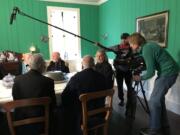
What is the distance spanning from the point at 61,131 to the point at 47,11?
153 inches

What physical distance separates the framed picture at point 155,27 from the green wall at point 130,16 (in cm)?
9

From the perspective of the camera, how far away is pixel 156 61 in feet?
7.48

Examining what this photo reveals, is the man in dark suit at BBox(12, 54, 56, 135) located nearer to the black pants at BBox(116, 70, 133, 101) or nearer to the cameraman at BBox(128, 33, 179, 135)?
the cameraman at BBox(128, 33, 179, 135)

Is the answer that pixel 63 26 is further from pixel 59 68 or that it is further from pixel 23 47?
pixel 59 68

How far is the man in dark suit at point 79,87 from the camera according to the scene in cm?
188

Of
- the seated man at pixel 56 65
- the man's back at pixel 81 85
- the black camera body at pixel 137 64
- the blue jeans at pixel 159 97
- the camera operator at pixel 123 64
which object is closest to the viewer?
the man's back at pixel 81 85

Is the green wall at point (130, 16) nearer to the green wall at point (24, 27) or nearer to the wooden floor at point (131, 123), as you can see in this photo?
the green wall at point (24, 27)

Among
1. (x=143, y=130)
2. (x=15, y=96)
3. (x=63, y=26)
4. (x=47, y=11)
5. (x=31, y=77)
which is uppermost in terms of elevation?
(x=47, y=11)

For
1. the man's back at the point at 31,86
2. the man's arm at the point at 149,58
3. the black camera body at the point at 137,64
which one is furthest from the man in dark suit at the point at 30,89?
the black camera body at the point at 137,64

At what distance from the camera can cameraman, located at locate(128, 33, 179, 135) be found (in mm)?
2217

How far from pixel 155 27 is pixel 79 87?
243cm

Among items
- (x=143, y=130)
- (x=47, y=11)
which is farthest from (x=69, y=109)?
(x=47, y=11)

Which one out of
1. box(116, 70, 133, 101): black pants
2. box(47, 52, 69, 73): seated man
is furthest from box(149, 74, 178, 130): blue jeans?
box(47, 52, 69, 73): seated man

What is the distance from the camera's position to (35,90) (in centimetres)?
170
